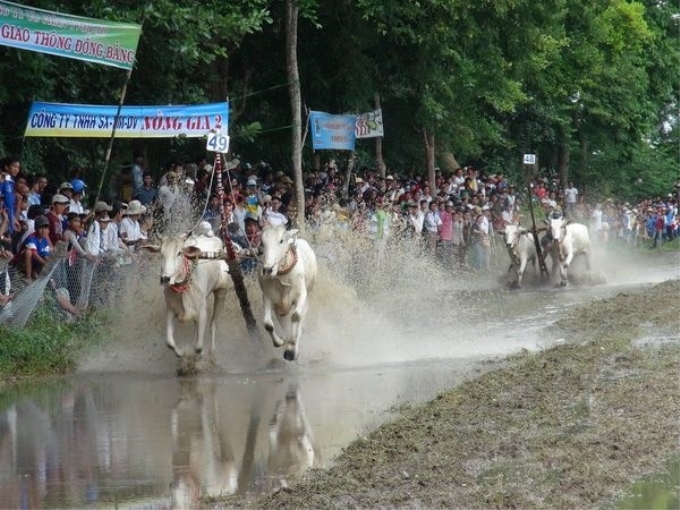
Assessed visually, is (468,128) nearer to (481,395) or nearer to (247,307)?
(247,307)

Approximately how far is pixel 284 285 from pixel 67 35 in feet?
12.9

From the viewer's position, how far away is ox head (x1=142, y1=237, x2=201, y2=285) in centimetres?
1412

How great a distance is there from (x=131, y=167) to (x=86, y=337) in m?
6.76

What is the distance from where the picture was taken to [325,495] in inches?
328

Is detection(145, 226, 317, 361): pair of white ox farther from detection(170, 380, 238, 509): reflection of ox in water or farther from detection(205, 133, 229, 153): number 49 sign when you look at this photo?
detection(170, 380, 238, 509): reflection of ox in water

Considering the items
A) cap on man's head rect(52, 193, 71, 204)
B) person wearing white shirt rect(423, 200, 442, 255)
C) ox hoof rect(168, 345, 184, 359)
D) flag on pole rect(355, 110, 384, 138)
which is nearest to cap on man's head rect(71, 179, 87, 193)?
cap on man's head rect(52, 193, 71, 204)

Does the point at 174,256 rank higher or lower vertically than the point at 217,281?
higher

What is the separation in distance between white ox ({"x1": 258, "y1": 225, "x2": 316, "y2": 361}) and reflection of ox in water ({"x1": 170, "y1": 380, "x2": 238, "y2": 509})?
171 centimetres

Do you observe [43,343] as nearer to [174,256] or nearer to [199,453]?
[174,256]

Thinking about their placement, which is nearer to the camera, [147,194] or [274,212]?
[274,212]

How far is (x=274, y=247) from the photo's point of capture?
1455cm

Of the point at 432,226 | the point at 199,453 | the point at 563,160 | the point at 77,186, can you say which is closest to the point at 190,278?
the point at 77,186

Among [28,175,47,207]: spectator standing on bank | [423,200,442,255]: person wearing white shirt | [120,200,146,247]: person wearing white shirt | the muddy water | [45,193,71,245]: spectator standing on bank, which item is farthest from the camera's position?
[423,200,442,255]: person wearing white shirt

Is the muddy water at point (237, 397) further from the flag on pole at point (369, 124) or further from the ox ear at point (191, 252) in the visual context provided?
the flag on pole at point (369, 124)
